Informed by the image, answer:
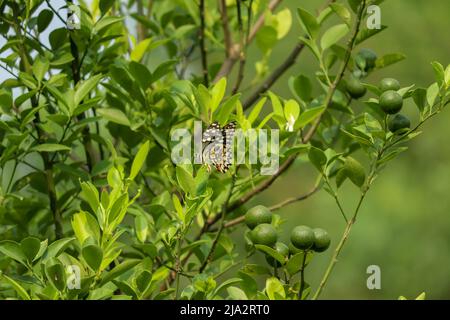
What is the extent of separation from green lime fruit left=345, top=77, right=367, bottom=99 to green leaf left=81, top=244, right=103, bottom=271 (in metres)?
0.58

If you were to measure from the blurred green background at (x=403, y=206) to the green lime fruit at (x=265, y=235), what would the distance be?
280 centimetres

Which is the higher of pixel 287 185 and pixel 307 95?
pixel 307 95

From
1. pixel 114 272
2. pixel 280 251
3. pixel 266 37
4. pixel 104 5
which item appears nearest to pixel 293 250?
pixel 280 251

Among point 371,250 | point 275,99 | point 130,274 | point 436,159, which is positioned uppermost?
point 275,99

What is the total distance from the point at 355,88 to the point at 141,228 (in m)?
0.43

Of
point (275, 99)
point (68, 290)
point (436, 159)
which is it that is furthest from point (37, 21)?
point (436, 159)

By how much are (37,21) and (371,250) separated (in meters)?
2.84

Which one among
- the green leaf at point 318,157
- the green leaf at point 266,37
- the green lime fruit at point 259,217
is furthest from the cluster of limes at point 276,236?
the green leaf at point 266,37

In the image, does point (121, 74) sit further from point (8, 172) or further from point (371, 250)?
point (371, 250)

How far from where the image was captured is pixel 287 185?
471 cm

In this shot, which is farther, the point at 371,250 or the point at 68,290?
the point at 371,250

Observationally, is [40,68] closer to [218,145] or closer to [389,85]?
[218,145]

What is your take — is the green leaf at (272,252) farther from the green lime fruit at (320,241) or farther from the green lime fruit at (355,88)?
the green lime fruit at (355,88)

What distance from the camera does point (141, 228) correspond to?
1182 mm
